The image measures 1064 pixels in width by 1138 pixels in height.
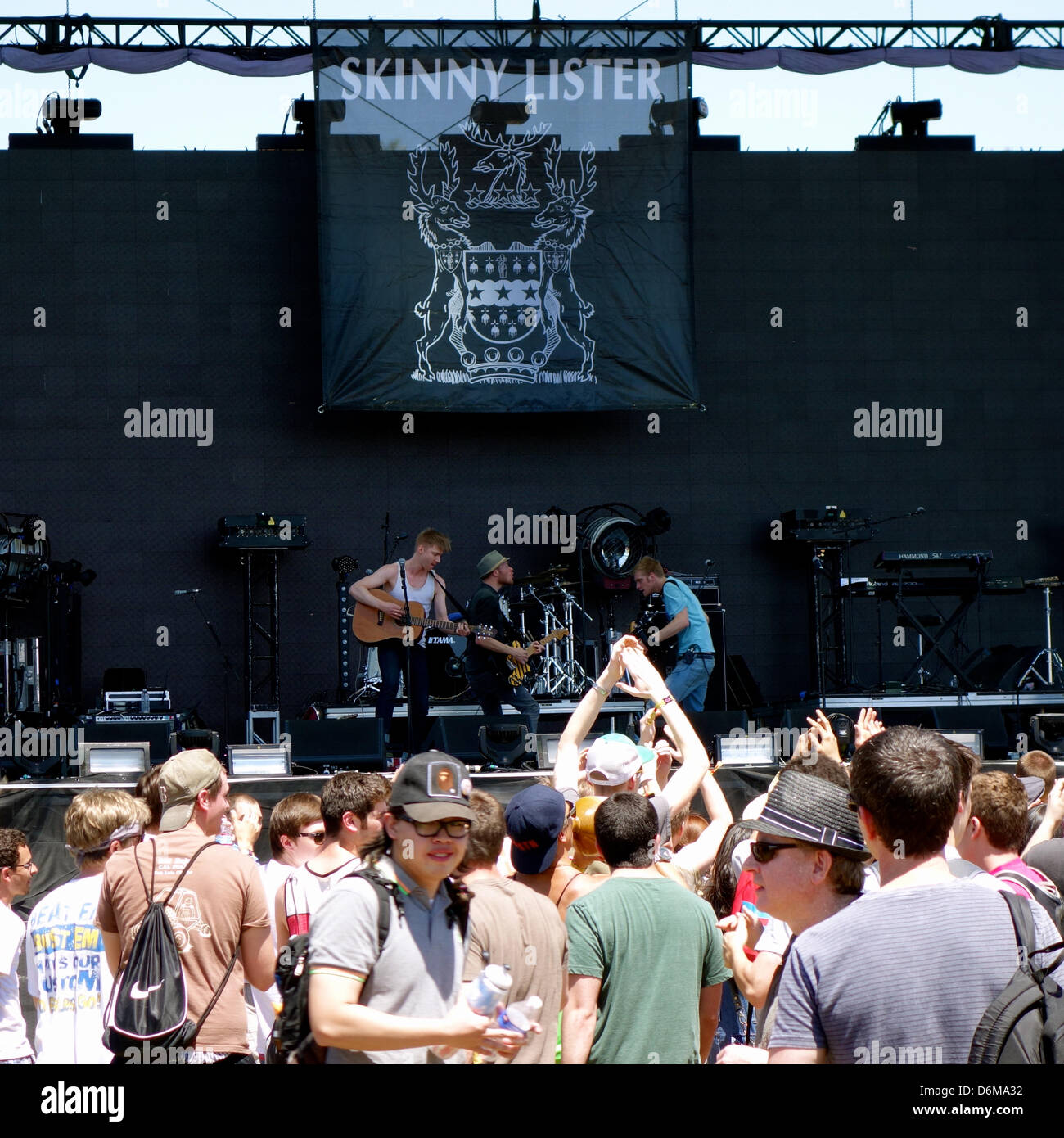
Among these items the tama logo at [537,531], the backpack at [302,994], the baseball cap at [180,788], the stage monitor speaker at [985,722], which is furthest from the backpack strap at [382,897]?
the tama logo at [537,531]

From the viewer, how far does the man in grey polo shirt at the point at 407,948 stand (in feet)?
7.09

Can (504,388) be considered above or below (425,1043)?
above

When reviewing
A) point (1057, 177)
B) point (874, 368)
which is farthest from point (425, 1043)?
point (1057, 177)

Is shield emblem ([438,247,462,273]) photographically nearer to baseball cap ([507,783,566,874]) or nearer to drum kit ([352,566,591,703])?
drum kit ([352,566,591,703])

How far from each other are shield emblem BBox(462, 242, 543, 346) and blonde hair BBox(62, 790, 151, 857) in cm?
941

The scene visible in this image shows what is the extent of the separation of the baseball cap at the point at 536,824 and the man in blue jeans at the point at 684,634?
22.7ft

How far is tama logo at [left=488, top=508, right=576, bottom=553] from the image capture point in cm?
1341

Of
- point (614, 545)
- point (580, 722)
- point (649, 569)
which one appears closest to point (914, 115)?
point (614, 545)

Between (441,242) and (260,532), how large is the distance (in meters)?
2.98

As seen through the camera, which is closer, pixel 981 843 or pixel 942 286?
pixel 981 843

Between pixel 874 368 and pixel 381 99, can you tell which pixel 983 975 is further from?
pixel 874 368

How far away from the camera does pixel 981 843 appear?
3418 mm

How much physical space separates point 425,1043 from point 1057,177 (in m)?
14.0

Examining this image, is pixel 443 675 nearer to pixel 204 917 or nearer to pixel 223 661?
pixel 223 661
